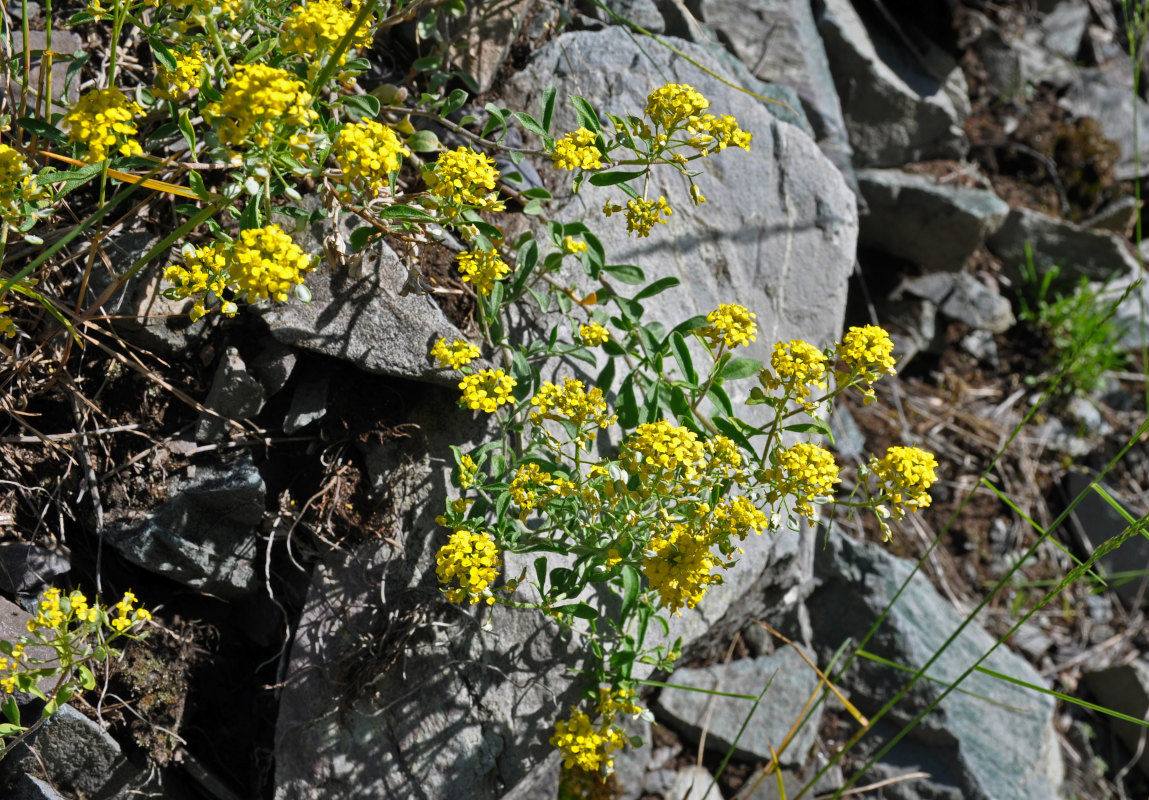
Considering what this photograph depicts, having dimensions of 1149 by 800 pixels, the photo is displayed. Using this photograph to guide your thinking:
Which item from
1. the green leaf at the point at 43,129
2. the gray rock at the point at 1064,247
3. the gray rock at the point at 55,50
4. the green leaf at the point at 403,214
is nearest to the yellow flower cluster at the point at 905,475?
the green leaf at the point at 403,214

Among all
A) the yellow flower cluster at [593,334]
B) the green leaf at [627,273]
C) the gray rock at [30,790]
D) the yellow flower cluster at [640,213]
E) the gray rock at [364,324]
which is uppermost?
the yellow flower cluster at [640,213]

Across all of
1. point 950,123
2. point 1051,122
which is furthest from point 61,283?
point 1051,122

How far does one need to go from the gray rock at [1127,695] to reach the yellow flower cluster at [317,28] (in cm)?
450

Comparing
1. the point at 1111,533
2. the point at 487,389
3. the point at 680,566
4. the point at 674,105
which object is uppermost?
the point at 674,105

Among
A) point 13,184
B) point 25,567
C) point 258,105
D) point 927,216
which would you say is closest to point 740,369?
point 258,105

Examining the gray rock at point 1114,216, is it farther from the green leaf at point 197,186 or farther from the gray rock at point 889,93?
the green leaf at point 197,186

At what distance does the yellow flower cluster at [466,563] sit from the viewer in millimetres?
2268

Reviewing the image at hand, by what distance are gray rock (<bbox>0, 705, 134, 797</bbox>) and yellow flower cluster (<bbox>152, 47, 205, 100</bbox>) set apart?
167 centimetres

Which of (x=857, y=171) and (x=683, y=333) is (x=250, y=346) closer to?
(x=683, y=333)

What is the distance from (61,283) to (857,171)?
3784 mm

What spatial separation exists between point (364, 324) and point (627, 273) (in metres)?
0.86

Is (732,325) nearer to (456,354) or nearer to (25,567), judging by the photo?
(456,354)

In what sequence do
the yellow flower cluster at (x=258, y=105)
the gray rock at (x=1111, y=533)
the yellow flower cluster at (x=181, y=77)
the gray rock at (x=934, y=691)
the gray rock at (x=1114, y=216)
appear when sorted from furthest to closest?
the gray rock at (x=1114, y=216) → the gray rock at (x=1111, y=533) → the gray rock at (x=934, y=691) → the yellow flower cluster at (x=181, y=77) → the yellow flower cluster at (x=258, y=105)

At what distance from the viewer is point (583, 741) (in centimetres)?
263
